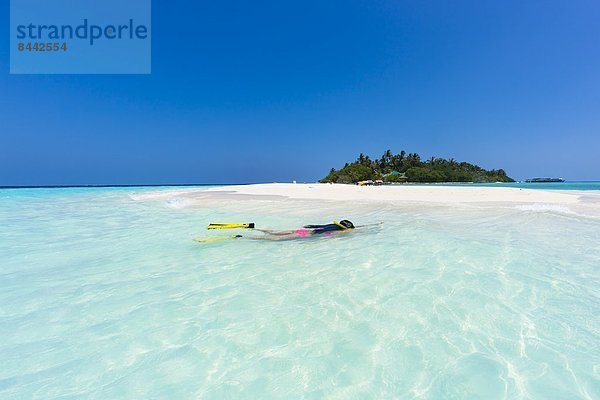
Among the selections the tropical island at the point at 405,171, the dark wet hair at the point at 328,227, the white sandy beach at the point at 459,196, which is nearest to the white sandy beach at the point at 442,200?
the white sandy beach at the point at 459,196

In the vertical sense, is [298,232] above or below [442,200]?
below

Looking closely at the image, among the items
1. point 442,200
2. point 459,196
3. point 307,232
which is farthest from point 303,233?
point 459,196

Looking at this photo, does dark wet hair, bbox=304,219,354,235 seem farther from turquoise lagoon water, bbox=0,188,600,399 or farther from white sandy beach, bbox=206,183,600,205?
white sandy beach, bbox=206,183,600,205

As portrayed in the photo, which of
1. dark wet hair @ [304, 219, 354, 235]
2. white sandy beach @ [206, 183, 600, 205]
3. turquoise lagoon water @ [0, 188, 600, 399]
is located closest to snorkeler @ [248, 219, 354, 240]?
dark wet hair @ [304, 219, 354, 235]

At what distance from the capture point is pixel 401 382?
2.78 meters

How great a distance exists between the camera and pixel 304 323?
12.6 feet

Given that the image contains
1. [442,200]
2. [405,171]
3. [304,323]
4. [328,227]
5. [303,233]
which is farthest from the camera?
[405,171]

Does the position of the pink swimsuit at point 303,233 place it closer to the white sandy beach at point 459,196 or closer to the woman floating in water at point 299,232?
the woman floating in water at point 299,232

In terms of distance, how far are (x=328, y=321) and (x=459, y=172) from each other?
137494mm

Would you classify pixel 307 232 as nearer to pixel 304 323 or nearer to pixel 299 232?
pixel 299 232

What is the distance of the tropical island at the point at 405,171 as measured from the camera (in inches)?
3767

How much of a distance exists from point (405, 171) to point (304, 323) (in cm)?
11741

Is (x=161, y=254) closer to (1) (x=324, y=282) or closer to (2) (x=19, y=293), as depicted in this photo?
(2) (x=19, y=293)

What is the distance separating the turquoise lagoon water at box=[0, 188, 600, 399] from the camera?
2.78 m
